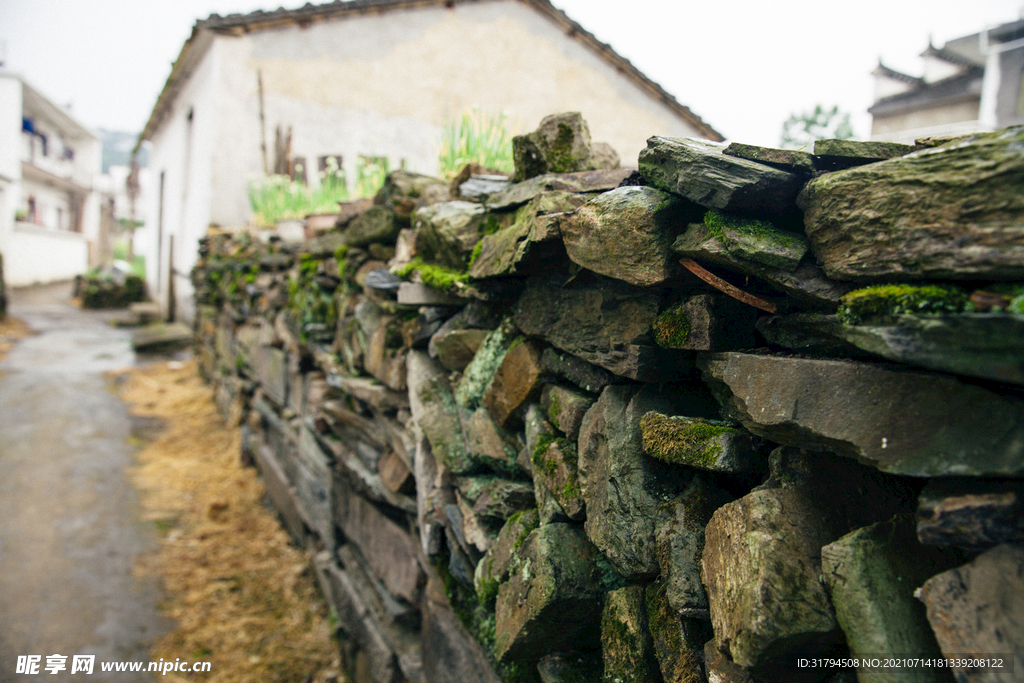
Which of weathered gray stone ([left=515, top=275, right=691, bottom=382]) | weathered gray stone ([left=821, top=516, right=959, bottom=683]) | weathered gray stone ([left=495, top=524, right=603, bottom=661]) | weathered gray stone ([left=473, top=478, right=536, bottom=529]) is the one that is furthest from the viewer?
weathered gray stone ([left=473, top=478, right=536, bottom=529])

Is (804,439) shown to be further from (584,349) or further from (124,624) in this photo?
(124,624)

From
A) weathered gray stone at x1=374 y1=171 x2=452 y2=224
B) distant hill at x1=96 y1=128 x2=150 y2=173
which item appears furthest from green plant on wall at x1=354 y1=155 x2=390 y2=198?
distant hill at x1=96 y1=128 x2=150 y2=173

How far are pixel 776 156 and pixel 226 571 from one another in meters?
4.55

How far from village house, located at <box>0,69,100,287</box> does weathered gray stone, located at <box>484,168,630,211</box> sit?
2166 cm

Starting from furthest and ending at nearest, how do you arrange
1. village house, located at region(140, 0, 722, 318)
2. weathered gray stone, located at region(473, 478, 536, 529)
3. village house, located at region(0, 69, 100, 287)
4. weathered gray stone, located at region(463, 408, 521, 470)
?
1. village house, located at region(0, 69, 100, 287)
2. village house, located at region(140, 0, 722, 318)
3. weathered gray stone, located at region(463, 408, 521, 470)
4. weathered gray stone, located at region(473, 478, 536, 529)

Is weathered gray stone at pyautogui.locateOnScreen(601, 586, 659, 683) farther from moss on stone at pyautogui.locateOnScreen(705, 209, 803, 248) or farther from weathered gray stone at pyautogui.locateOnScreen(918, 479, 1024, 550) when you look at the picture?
moss on stone at pyautogui.locateOnScreen(705, 209, 803, 248)

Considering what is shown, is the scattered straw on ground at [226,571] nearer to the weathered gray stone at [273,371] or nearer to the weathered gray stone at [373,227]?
the weathered gray stone at [273,371]

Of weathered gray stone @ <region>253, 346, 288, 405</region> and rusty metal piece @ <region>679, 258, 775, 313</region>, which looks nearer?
rusty metal piece @ <region>679, 258, 775, 313</region>

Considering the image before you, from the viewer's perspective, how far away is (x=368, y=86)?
9742 millimetres

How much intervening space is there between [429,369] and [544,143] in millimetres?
1071

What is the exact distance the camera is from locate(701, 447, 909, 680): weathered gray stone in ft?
3.02

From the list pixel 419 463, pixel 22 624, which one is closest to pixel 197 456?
pixel 22 624

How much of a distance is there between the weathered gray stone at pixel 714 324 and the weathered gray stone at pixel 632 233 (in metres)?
0.09

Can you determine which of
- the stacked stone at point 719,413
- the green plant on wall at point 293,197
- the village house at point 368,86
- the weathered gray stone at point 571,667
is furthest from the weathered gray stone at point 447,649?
the village house at point 368,86
